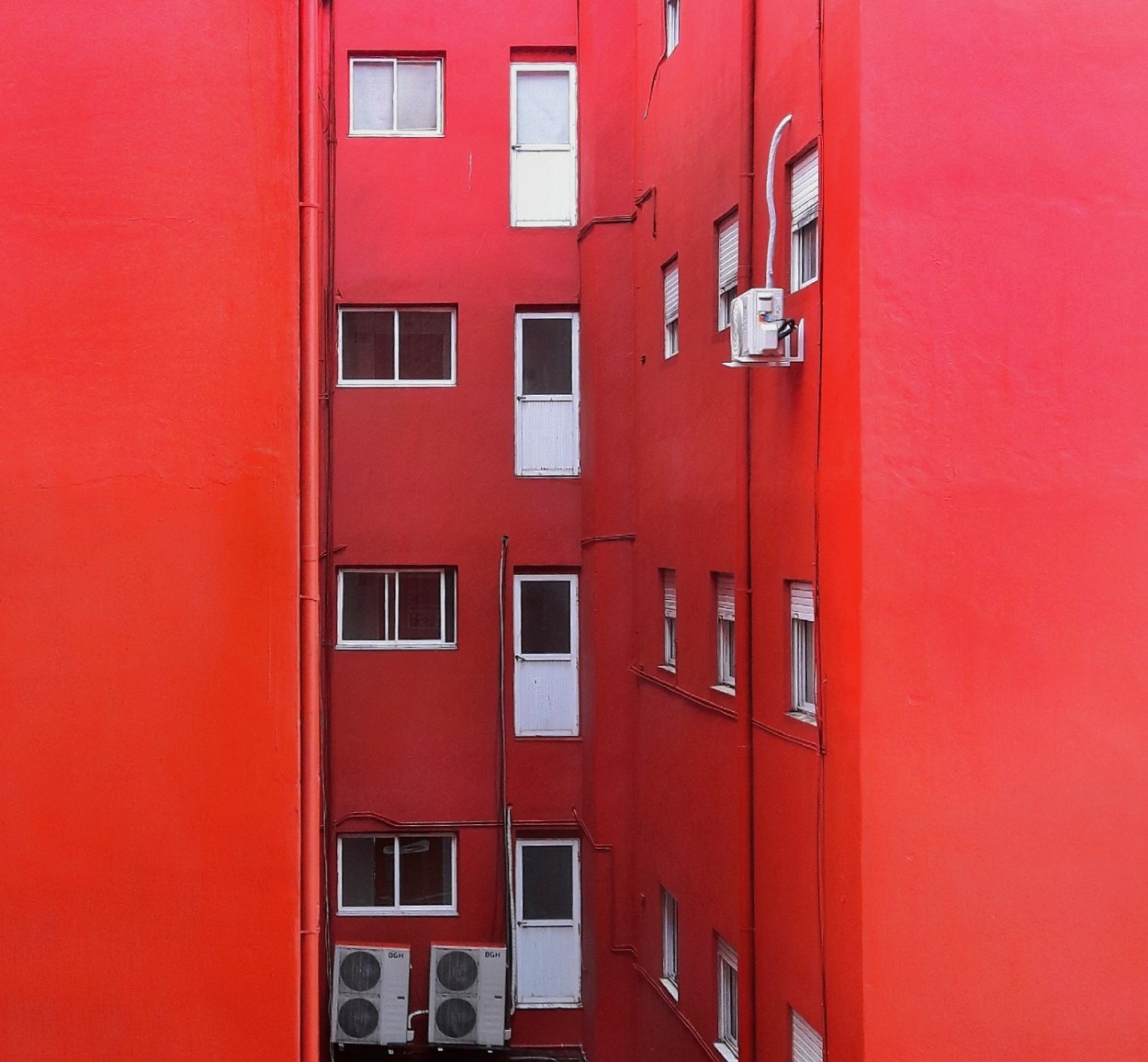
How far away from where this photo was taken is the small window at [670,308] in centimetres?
1131

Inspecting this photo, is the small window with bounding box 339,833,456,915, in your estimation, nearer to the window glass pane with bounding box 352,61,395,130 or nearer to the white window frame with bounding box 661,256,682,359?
the white window frame with bounding box 661,256,682,359

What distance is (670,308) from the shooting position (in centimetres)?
1141

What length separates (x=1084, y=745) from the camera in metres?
7.04

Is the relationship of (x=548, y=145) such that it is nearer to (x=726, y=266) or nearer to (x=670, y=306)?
(x=670, y=306)

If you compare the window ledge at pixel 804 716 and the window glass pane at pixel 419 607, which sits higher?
the window glass pane at pixel 419 607

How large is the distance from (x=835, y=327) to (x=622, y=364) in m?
5.51

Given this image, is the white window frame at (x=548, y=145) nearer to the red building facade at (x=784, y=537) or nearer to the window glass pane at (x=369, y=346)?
the window glass pane at (x=369, y=346)

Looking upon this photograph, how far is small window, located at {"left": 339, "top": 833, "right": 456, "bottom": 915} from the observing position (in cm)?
1352

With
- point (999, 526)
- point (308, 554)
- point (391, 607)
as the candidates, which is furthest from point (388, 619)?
point (999, 526)

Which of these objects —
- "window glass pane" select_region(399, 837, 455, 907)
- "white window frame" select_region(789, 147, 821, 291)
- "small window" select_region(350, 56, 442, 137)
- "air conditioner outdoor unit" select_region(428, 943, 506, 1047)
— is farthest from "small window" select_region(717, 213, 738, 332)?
"air conditioner outdoor unit" select_region(428, 943, 506, 1047)

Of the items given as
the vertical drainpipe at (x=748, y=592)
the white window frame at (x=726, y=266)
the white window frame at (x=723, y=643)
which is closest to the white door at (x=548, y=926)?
the white window frame at (x=723, y=643)

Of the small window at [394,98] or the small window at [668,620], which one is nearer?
the small window at [668,620]

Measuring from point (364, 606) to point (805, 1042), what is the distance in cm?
725

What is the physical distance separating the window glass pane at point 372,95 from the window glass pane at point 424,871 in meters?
7.98
